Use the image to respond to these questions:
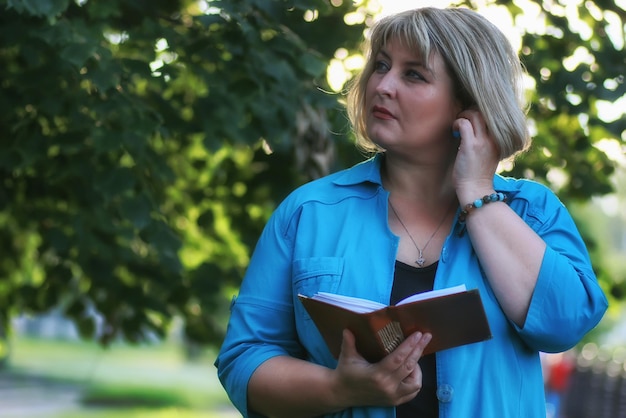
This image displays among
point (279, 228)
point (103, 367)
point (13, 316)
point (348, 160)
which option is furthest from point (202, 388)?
point (279, 228)

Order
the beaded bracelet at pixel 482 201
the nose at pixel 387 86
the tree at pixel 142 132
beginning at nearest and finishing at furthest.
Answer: the beaded bracelet at pixel 482 201, the nose at pixel 387 86, the tree at pixel 142 132

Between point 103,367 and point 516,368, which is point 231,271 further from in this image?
point 103,367

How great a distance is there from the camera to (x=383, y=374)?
235 centimetres

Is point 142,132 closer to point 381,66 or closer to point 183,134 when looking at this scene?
point 183,134

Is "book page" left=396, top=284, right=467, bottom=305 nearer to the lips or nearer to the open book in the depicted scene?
the open book

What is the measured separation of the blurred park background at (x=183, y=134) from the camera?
4383 mm

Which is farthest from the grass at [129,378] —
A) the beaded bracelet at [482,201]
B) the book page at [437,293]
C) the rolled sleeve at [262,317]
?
the book page at [437,293]

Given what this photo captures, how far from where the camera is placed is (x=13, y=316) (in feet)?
22.5

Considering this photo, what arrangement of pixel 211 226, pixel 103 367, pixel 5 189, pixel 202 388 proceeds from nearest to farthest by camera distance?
1. pixel 5 189
2. pixel 211 226
3. pixel 202 388
4. pixel 103 367

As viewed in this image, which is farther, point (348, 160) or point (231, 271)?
point (231, 271)

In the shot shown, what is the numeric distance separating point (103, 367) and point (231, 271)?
107ft

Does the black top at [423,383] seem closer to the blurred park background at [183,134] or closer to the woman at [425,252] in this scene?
the woman at [425,252]

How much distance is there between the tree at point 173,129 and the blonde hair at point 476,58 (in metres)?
1.47

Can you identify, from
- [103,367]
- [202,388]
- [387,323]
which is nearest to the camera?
[387,323]
